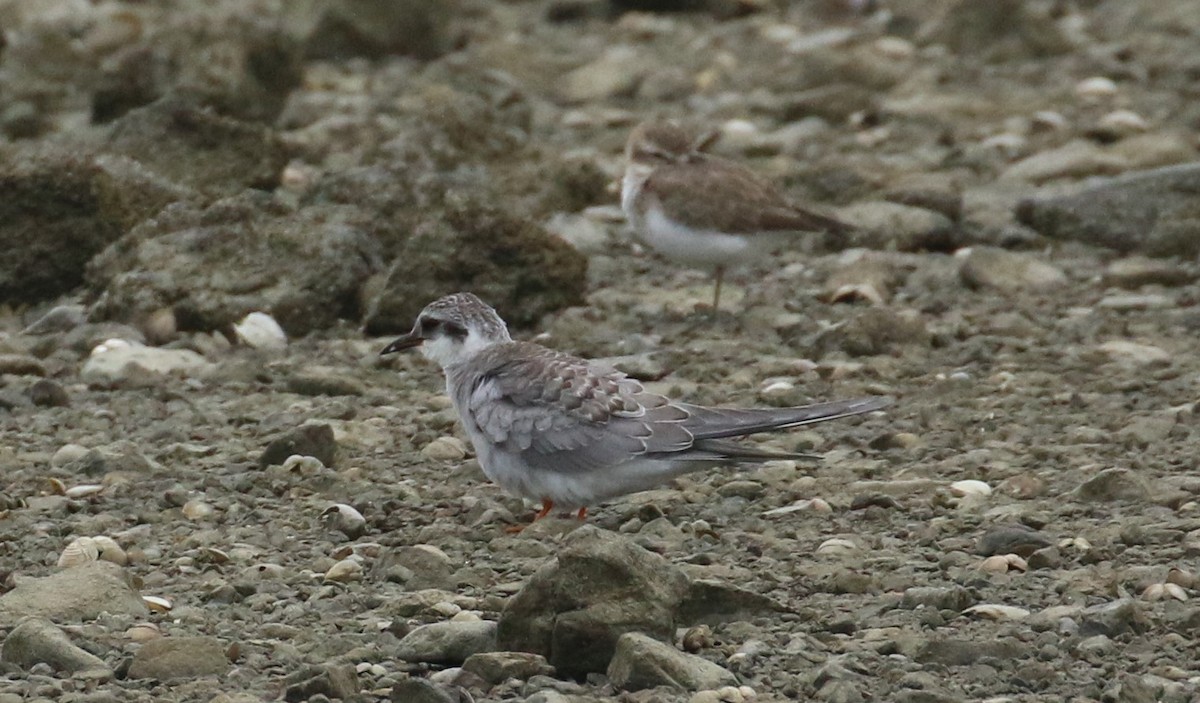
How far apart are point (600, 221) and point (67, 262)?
2.92 m

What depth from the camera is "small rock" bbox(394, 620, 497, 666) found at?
4945 millimetres

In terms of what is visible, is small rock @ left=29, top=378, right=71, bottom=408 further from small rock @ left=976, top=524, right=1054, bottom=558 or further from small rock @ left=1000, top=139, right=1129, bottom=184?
small rock @ left=1000, top=139, right=1129, bottom=184

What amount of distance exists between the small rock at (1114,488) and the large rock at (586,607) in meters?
1.88

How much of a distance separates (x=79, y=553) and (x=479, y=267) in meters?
3.15

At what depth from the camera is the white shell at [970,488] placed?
6.38 m

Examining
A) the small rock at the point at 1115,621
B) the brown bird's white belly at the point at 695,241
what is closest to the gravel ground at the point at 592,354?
the small rock at the point at 1115,621

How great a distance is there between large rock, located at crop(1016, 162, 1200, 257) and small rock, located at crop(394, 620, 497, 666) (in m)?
5.63

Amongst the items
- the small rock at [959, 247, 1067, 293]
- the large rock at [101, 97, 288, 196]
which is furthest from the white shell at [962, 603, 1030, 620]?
the large rock at [101, 97, 288, 196]

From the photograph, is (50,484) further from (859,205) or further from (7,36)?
(7,36)

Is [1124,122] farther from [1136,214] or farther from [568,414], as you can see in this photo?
[568,414]

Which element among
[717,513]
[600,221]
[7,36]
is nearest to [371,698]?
[717,513]

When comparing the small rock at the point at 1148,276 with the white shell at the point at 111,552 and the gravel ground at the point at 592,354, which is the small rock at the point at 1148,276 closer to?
the gravel ground at the point at 592,354

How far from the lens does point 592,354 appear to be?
848 cm

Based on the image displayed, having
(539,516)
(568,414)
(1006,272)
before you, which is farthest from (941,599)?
(1006,272)
